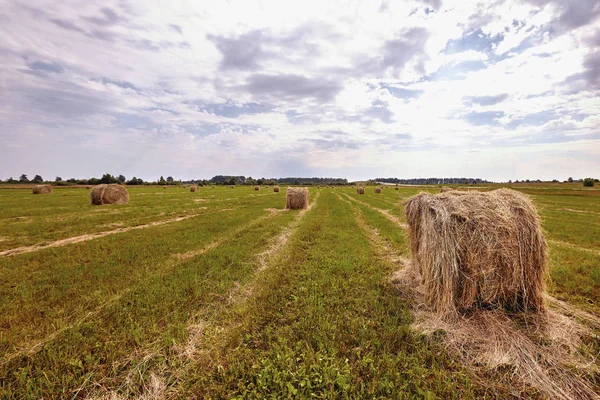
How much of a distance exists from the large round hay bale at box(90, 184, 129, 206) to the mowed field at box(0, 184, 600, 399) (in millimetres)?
19820

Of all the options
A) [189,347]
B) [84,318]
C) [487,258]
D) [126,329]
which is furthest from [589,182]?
[84,318]

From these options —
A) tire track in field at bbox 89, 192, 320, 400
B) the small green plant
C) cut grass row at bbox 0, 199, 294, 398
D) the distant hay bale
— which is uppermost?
the small green plant

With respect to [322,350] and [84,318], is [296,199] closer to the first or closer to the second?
[84,318]

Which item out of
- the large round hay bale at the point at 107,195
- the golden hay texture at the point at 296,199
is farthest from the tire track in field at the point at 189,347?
the large round hay bale at the point at 107,195

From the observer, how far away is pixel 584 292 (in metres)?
6.67

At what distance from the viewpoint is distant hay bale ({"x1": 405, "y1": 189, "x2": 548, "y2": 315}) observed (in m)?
5.61

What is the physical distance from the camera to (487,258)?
5.59 meters

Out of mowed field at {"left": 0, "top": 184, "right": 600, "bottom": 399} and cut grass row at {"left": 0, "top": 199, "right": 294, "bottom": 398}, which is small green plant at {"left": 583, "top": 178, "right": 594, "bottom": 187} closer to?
mowed field at {"left": 0, "top": 184, "right": 600, "bottom": 399}

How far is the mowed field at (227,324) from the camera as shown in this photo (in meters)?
3.74

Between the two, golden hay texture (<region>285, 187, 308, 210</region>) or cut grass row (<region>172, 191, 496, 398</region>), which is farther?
golden hay texture (<region>285, 187, 308, 210</region>)

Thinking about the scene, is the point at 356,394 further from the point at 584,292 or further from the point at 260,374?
the point at 584,292

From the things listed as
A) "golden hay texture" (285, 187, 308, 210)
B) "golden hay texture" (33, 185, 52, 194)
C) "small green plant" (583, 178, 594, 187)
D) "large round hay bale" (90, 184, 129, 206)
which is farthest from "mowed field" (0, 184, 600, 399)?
"small green plant" (583, 178, 594, 187)

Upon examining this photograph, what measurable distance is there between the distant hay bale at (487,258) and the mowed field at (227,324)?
0.64m

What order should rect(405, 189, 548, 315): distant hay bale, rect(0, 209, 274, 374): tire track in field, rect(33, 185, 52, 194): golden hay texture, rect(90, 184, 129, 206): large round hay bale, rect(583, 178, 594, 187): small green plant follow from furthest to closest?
1. rect(583, 178, 594, 187): small green plant
2. rect(33, 185, 52, 194): golden hay texture
3. rect(90, 184, 129, 206): large round hay bale
4. rect(405, 189, 548, 315): distant hay bale
5. rect(0, 209, 274, 374): tire track in field
